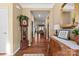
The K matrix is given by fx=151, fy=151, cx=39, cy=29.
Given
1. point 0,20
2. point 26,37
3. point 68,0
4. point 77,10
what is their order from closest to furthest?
point 68,0, point 77,10, point 0,20, point 26,37

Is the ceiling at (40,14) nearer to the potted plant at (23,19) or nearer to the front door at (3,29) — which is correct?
the potted plant at (23,19)

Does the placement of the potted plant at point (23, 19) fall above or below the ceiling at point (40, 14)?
below

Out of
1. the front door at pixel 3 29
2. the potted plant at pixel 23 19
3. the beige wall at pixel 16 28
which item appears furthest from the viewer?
the beige wall at pixel 16 28

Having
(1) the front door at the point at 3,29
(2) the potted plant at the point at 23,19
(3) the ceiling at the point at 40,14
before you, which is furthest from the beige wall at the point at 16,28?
(3) the ceiling at the point at 40,14

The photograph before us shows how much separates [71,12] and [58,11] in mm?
1124

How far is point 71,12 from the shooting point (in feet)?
11.4

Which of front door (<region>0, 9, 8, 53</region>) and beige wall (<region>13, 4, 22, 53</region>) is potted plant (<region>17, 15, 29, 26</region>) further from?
front door (<region>0, 9, 8, 53</region>)

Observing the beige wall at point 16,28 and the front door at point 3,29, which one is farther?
the beige wall at point 16,28

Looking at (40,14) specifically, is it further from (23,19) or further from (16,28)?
(16,28)

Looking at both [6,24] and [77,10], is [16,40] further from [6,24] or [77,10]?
[77,10]

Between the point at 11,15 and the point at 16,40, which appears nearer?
the point at 11,15

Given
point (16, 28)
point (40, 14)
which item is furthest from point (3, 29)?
point (40, 14)

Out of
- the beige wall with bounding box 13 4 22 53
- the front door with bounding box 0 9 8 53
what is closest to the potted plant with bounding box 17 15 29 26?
the beige wall with bounding box 13 4 22 53

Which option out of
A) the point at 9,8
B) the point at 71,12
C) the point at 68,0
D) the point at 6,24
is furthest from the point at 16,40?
the point at 68,0
